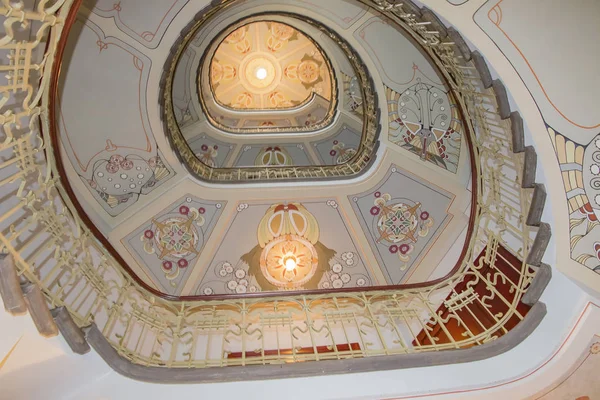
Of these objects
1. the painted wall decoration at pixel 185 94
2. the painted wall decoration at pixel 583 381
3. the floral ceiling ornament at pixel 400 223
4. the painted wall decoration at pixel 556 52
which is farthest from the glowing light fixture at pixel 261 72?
the painted wall decoration at pixel 583 381

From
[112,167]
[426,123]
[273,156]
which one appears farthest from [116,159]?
[426,123]

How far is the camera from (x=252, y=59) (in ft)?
32.7

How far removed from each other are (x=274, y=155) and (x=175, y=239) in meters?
3.71

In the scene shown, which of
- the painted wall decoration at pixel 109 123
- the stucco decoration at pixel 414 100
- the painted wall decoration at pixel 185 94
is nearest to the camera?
the painted wall decoration at pixel 109 123

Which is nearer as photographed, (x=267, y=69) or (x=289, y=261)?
(x=289, y=261)

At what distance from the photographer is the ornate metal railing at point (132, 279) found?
2.34m

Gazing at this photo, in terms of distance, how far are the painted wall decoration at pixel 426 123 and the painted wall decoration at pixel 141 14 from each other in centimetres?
343

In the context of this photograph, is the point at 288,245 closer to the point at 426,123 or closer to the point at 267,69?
the point at 426,123

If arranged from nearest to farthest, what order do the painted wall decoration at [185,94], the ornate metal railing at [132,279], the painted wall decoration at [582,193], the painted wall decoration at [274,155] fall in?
1. the ornate metal railing at [132,279]
2. the painted wall decoration at [582,193]
3. the painted wall decoration at [185,94]
4. the painted wall decoration at [274,155]

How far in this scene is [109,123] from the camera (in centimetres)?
495

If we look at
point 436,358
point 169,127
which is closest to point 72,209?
point 169,127

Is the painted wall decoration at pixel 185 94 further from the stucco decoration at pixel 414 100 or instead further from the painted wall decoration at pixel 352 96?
the stucco decoration at pixel 414 100

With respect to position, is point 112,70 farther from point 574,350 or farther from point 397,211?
point 574,350

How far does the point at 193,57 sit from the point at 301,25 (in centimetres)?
245
